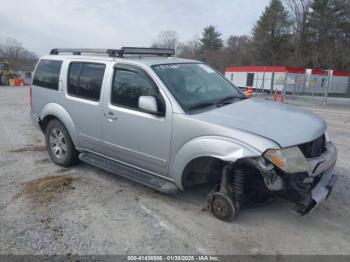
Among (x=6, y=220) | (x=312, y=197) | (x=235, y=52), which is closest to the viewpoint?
(x=312, y=197)

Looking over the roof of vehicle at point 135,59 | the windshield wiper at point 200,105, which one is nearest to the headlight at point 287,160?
the windshield wiper at point 200,105

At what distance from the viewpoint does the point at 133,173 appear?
4590 mm

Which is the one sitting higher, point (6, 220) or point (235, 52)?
point (235, 52)

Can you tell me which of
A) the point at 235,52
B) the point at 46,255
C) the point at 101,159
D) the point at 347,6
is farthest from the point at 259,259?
the point at 235,52

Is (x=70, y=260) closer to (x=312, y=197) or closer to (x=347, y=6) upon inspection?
(x=312, y=197)

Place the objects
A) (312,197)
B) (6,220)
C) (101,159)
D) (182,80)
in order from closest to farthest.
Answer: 1. (312,197)
2. (6,220)
3. (182,80)
4. (101,159)

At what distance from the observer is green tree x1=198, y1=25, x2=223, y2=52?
7256 centimetres

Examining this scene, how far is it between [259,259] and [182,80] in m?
2.42

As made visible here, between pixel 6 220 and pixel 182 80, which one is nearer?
pixel 6 220

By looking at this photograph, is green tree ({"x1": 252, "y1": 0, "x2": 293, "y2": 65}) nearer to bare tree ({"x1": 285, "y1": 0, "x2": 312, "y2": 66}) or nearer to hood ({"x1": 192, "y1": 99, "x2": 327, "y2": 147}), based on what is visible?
bare tree ({"x1": 285, "y1": 0, "x2": 312, "y2": 66})

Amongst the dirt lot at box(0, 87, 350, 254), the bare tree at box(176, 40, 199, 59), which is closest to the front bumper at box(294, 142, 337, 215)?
→ the dirt lot at box(0, 87, 350, 254)

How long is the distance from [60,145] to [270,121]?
3.66 meters

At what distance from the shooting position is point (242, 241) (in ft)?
11.8

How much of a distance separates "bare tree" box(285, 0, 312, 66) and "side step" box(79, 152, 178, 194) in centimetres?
4670
